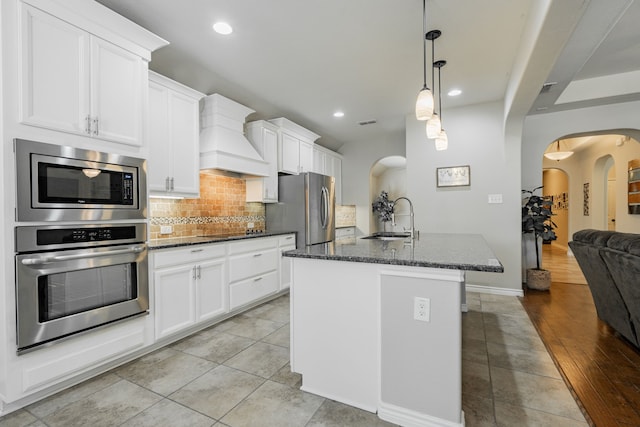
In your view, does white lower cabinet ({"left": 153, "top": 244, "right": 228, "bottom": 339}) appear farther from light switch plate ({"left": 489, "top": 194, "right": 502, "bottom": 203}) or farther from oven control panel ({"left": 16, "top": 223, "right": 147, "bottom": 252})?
light switch plate ({"left": 489, "top": 194, "right": 502, "bottom": 203})

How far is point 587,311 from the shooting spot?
10.8 ft

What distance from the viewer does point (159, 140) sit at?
2699 millimetres

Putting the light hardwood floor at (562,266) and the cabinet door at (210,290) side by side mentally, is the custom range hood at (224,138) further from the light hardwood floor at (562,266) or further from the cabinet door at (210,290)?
the light hardwood floor at (562,266)

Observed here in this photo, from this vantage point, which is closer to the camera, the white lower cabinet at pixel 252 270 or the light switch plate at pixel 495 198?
the white lower cabinet at pixel 252 270

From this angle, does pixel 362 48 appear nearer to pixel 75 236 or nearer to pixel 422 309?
pixel 422 309

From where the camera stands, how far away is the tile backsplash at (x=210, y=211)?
10.2 ft

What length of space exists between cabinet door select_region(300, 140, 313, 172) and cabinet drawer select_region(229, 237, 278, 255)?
1514mm

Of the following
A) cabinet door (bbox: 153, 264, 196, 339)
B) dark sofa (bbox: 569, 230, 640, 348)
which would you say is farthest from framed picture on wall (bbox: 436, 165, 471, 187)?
cabinet door (bbox: 153, 264, 196, 339)

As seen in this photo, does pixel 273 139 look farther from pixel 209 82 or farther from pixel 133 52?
pixel 133 52

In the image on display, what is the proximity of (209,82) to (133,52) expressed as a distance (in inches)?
41.1

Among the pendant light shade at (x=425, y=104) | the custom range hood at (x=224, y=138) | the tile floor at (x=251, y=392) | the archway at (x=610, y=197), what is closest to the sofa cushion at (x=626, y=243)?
the tile floor at (x=251, y=392)

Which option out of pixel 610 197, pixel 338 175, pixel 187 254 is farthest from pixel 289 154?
pixel 610 197

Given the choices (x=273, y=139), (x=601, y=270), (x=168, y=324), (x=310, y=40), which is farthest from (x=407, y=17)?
(x=168, y=324)

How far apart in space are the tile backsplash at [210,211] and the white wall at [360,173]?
2291mm
